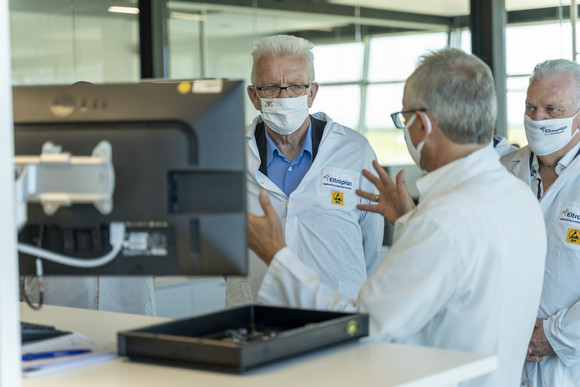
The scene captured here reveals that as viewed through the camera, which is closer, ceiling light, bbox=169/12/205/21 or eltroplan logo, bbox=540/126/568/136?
eltroplan logo, bbox=540/126/568/136

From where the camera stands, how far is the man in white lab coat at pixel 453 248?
210cm

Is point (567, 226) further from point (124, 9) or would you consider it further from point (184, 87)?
point (124, 9)

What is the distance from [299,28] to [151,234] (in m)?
4.49

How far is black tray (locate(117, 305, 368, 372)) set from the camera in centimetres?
182

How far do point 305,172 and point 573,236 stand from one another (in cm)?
107

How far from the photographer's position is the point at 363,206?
2904 millimetres

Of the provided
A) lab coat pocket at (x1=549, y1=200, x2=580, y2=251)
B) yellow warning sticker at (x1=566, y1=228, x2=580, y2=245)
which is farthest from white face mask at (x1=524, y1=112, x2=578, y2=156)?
yellow warning sticker at (x1=566, y1=228, x2=580, y2=245)

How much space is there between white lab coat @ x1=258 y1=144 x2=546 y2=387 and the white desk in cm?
15

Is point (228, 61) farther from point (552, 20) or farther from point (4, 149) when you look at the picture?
point (4, 149)

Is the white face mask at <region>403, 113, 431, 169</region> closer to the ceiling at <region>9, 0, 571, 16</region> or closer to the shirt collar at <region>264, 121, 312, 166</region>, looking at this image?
the shirt collar at <region>264, 121, 312, 166</region>

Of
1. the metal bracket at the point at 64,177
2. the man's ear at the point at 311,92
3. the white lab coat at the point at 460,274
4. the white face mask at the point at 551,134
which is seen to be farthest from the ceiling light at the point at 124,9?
the metal bracket at the point at 64,177

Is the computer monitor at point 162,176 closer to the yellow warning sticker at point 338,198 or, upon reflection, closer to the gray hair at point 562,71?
the yellow warning sticker at point 338,198

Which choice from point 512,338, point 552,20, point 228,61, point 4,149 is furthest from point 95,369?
point 228,61

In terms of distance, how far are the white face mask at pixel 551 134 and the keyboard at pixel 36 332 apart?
198cm
